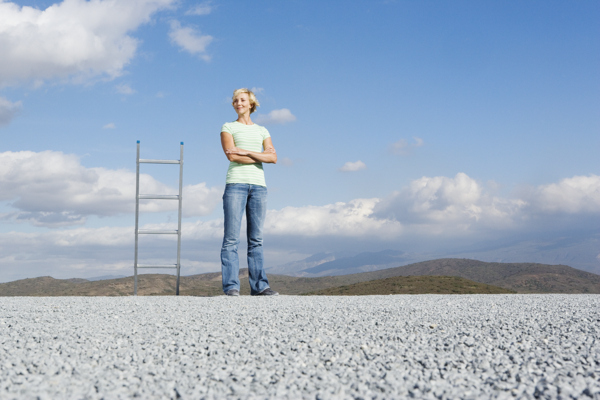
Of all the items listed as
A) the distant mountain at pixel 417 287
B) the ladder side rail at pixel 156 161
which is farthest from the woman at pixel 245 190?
the distant mountain at pixel 417 287

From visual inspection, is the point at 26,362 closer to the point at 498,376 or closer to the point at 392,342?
the point at 392,342

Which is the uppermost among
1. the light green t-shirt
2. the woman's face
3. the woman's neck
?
the woman's face

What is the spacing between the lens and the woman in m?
5.72

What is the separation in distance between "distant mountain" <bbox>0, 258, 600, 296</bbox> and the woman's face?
509 centimetres

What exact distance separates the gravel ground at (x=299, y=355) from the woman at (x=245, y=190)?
1.64 m

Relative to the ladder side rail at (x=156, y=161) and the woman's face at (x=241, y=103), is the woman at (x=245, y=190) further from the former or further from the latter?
the ladder side rail at (x=156, y=161)

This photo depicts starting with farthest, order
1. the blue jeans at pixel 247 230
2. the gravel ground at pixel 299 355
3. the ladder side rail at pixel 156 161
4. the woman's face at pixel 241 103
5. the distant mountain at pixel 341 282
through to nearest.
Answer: the distant mountain at pixel 341 282, the ladder side rail at pixel 156 161, the woman's face at pixel 241 103, the blue jeans at pixel 247 230, the gravel ground at pixel 299 355

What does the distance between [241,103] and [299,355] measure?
410cm

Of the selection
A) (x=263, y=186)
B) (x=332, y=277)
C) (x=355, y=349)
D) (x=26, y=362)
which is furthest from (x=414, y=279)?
(x=26, y=362)

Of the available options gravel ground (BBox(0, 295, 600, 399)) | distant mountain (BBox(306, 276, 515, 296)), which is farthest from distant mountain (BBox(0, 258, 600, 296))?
gravel ground (BBox(0, 295, 600, 399))

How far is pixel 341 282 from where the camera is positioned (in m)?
16.6

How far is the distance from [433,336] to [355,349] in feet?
2.26

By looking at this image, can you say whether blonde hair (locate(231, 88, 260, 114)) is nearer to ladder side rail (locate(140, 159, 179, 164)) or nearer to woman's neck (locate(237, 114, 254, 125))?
woman's neck (locate(237, 114, 254, 125))

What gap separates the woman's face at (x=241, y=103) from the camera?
602 cm
